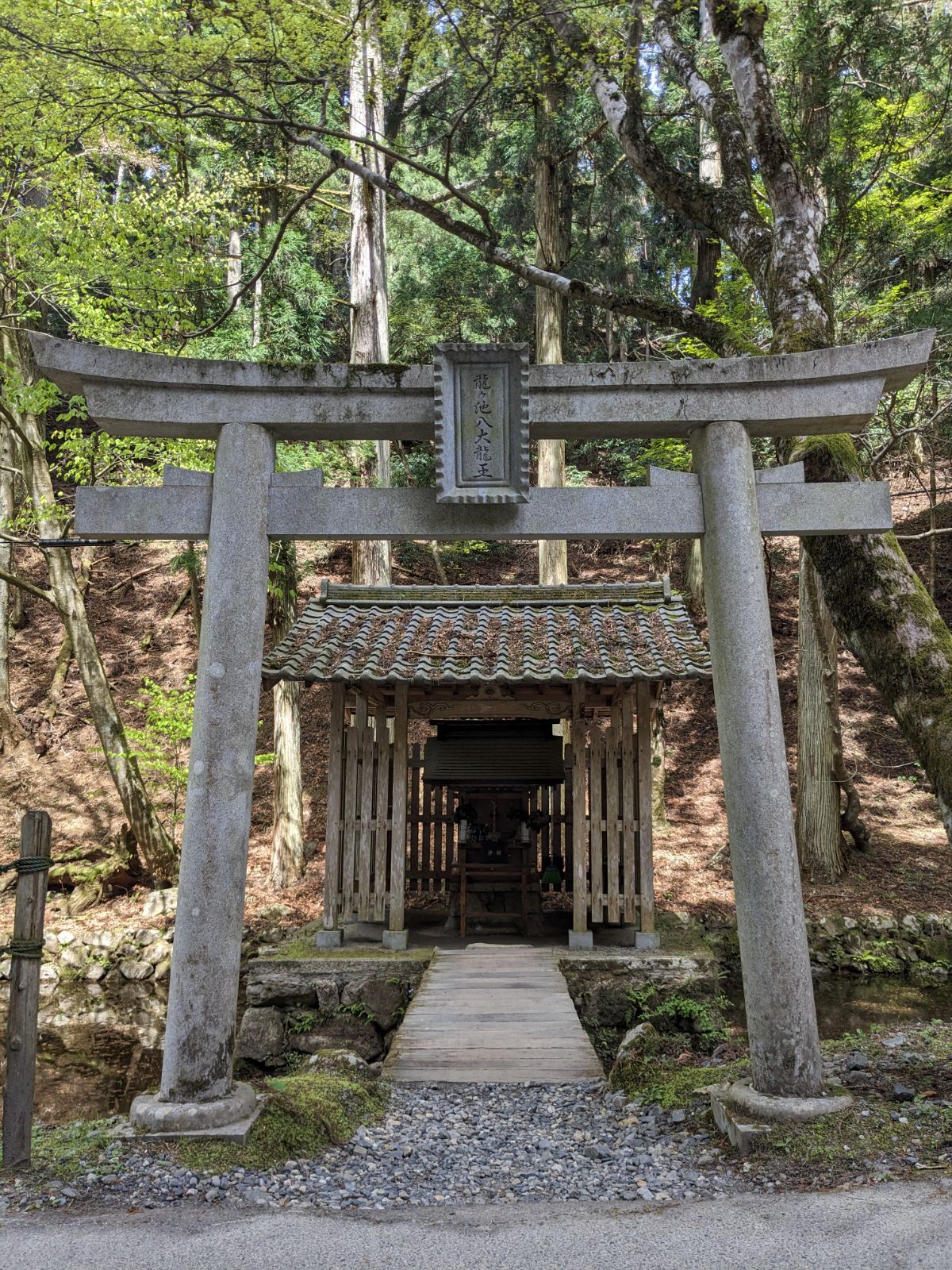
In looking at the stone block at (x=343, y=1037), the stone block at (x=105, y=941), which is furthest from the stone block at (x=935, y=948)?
the stone block at (x=105, y=941)

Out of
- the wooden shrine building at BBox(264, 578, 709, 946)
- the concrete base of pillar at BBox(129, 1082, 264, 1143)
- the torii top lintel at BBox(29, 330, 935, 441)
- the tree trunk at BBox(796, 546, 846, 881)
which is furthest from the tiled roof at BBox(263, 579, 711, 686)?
the concrete base of pillar at BBox(129, 1082, 264, 1143)

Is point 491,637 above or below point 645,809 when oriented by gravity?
above

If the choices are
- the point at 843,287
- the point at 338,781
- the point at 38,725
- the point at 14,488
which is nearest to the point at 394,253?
the point at 14,488

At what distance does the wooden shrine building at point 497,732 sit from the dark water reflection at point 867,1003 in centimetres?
230

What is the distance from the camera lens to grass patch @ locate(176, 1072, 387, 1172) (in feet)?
13.4

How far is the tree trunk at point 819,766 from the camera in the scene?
12.6 metres

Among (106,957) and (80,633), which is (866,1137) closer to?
(106,957)

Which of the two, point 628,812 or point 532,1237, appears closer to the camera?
point 532,1237


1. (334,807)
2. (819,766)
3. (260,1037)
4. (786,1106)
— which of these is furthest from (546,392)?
(819,766)

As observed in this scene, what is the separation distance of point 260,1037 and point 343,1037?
749 mm

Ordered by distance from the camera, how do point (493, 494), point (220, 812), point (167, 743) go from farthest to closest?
point (167, 743) → point (493, 494) → point (220, 812)

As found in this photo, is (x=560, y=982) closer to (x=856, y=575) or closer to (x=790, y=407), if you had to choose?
(x=856, y=575)

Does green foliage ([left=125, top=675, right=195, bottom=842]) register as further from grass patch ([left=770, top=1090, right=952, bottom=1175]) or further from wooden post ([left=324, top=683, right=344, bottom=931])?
grass patch ([left=770, top=1090, right=952, bottom=1175])

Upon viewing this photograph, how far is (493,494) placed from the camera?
4.92 m
